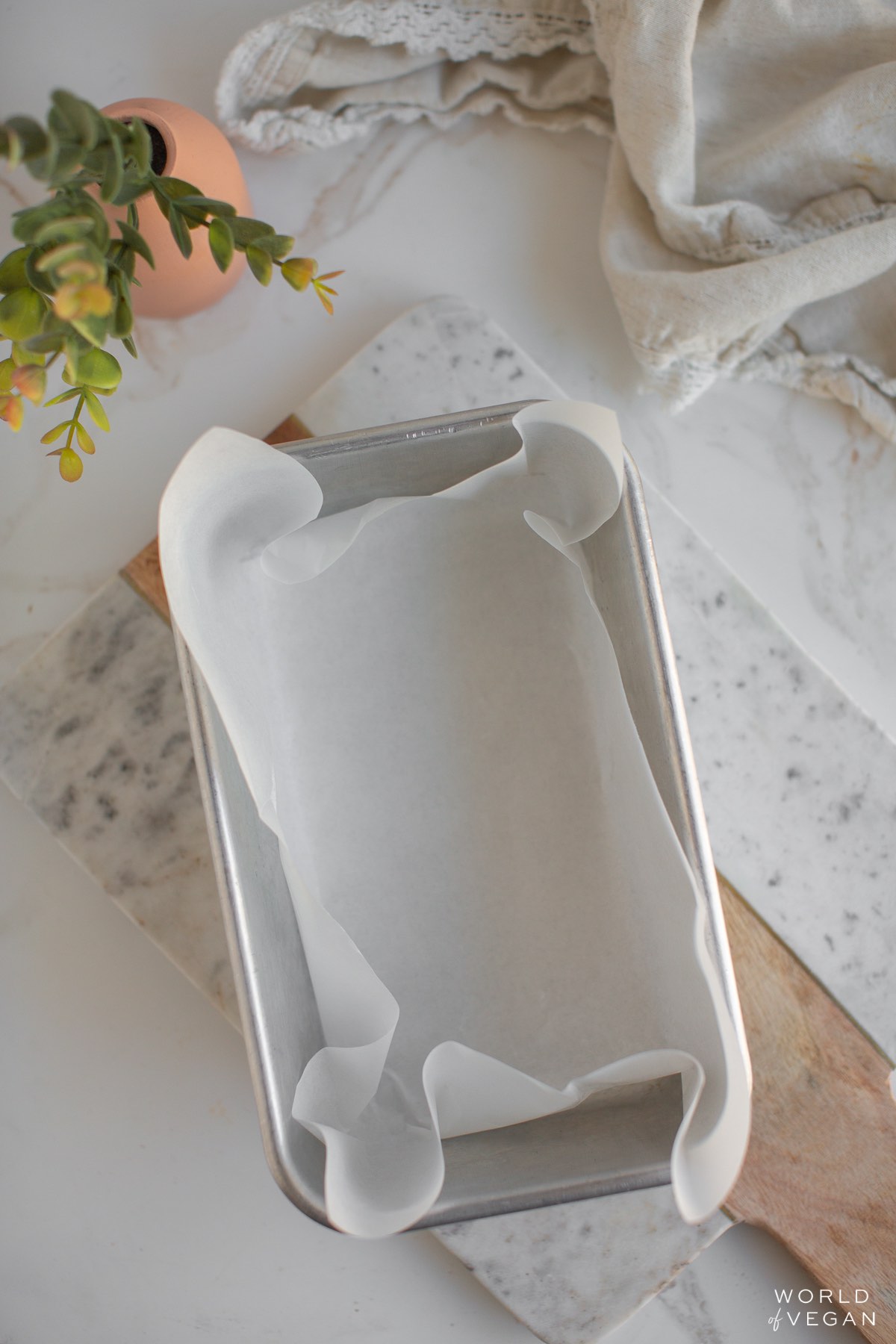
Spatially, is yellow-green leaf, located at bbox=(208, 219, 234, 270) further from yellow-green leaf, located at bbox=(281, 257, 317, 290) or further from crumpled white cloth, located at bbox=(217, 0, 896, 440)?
crumpled white cloth, located at bbox=(217, 0, 896, 440)

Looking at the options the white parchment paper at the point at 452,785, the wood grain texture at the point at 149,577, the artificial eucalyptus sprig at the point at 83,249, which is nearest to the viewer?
the artificial eucalyptus sprig at the point at 83,249

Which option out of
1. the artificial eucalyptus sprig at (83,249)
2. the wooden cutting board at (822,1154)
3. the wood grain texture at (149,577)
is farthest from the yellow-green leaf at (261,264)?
the wooden cutting board at (822,1154)

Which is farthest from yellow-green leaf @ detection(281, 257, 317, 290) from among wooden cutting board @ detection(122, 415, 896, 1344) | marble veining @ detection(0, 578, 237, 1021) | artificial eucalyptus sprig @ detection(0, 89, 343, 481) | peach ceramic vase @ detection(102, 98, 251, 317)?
wooden cutting board @ detection(122, 415, 896, 1344)

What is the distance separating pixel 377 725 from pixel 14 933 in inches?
9.1

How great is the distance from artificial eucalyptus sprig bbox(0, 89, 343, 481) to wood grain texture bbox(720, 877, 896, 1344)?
36cm

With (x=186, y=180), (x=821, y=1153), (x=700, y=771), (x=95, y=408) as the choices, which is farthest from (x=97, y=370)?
(x=821, y=1153)

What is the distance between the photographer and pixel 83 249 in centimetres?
21

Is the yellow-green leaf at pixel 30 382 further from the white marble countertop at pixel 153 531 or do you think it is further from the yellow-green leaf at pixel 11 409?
the white marble countertop at pixel 153 531

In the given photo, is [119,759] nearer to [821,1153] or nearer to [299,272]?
[299,272]

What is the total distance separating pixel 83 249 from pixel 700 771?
33 cm

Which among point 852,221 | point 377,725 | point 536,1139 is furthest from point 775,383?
point 536,1139

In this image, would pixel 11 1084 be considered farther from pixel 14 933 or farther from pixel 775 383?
pixel 775 383

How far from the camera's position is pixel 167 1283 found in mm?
448

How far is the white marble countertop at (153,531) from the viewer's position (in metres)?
0.45
